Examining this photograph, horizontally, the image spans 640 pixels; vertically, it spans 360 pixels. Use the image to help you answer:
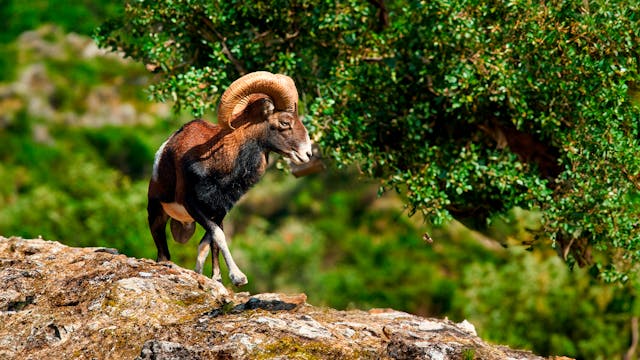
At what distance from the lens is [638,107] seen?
45.0 feet

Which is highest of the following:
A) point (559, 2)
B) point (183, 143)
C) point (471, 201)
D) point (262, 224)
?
point (262, 224)

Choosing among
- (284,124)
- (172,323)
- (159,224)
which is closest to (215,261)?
(159,224)

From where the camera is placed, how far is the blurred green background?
31.4 metres

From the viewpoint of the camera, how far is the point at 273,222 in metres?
54.1

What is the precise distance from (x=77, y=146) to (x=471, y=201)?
1739 inches

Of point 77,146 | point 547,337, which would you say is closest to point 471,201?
point 547,337

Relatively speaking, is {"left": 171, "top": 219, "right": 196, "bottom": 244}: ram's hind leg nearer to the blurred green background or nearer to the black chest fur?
the black chest fur

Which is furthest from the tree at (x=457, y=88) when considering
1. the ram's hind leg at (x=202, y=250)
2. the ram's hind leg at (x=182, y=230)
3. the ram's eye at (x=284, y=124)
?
the ram's hind leg at (x=202, y=250)

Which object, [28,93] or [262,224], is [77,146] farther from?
[262,224]

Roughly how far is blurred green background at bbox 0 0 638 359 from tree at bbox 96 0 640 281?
1.13 metres

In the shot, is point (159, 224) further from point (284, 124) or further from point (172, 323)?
point (172, 323)

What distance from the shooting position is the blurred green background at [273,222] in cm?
3141

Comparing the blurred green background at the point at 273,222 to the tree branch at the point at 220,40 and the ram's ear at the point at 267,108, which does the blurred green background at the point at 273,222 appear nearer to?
the tree branch at the point at 220,40

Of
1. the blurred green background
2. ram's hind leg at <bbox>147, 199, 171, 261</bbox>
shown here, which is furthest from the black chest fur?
the blurred green background
